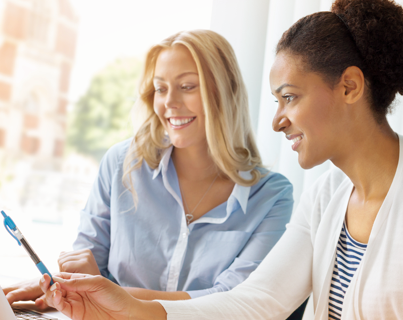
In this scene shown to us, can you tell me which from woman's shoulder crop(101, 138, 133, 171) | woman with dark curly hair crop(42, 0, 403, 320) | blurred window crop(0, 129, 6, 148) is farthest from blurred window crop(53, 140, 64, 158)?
woman with dark curly hair crop(42, 0, 403, 320)

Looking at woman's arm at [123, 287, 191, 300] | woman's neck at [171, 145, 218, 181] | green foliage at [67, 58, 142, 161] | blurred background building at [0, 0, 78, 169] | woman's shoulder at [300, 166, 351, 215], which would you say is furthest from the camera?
green foliage at [67, 58, 142, 161]

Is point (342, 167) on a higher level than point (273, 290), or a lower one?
higher

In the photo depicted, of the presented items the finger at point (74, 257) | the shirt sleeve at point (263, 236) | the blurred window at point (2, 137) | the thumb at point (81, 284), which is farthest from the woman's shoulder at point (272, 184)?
the blurred window at point (2, 137)

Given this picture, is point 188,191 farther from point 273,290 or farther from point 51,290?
point 51,290

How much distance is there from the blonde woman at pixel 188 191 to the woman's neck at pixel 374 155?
0.43 meters

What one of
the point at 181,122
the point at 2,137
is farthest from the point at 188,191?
the point at 2,137

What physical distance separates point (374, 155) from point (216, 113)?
622 millimetres

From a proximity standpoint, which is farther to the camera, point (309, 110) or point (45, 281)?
point (309, 110)

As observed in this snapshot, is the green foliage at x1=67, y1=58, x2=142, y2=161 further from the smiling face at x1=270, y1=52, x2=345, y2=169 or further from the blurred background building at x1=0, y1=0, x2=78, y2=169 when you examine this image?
the smiling face at x1=270, y1=52, x2=345, y2=169

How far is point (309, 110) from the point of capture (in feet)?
2.85

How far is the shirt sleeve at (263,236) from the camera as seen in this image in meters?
1.16

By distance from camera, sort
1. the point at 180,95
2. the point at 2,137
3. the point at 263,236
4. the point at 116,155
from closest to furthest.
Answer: the point at 263,236 → the point at 180,95 → the point at 116,155 → the point at 2,137

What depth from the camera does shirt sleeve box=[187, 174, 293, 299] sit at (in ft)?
3.81

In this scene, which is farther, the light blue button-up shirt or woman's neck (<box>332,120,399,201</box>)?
the light blue button-up shirt
